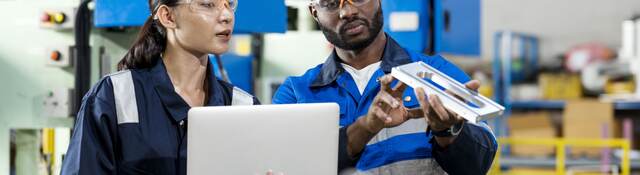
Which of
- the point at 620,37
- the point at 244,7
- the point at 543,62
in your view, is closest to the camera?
the point at 244,7

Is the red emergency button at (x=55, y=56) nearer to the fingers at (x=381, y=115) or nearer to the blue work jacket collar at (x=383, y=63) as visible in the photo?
the blue work jacket collar at (x=383, y=63)

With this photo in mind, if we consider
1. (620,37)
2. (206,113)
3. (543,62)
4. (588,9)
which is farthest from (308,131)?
(543,62)

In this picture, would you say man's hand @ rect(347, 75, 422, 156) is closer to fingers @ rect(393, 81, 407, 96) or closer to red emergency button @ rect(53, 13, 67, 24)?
fingers @ rect(393, 81, 407, 96)

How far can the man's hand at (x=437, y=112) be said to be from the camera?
5.82 ft

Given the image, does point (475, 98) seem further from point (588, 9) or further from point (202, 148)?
point (588, 9)

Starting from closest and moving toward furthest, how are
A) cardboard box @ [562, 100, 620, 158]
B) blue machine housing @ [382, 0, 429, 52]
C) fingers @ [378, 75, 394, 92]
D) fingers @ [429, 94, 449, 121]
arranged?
fingers @ [429, 94, 449, 121], fingers @ [378, 75, 394, 92], blue machine housing @ [382, 0, 429, 52], cardboard box @ [562, 100, 620, 158]

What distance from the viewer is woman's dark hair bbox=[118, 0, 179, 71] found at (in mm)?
2084

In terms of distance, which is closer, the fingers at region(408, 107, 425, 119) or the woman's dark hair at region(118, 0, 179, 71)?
the fingers at region(408, 107, 425, 119)

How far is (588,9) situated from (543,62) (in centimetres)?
222

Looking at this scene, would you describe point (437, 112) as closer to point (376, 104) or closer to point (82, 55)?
point (376, 104)

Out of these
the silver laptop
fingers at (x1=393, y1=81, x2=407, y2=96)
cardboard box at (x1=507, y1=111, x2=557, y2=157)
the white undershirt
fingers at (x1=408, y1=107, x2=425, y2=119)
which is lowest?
cardboard box at (x1=507, y1=111, x2=557, y2=157)

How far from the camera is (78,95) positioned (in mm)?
3607

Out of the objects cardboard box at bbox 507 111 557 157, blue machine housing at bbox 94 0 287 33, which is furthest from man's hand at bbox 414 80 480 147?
cardboard box at bbox 507 111 557 157

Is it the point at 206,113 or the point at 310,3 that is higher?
the point at 310,3
